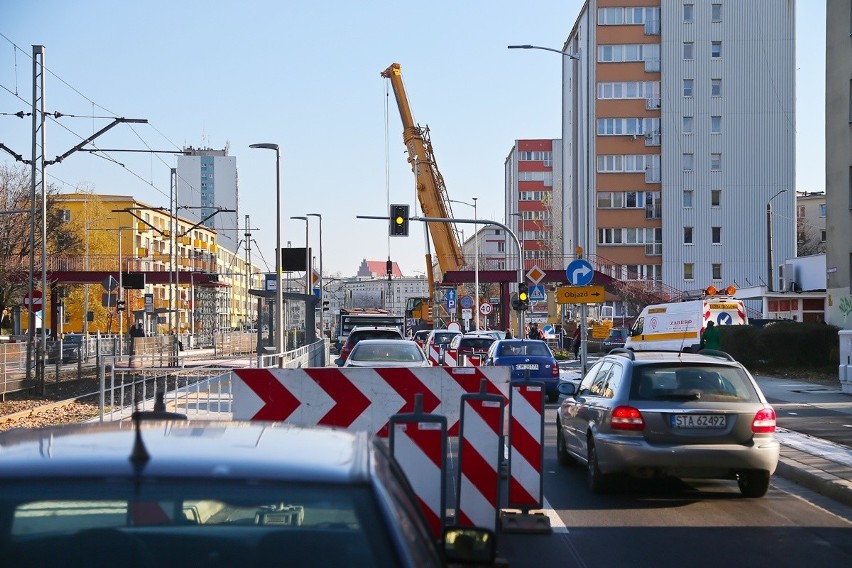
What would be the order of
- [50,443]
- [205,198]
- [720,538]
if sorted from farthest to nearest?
[205,198], [720,538], [50,443]

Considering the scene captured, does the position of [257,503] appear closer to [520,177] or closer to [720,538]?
[720,538]

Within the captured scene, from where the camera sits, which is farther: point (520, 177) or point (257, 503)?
point (520, 177)

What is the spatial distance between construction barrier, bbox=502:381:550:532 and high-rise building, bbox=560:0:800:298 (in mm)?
57101

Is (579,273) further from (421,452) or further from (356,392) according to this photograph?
(421,452)

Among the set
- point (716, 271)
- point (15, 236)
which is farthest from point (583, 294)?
point (716, 271)

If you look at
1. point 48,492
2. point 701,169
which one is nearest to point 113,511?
point 48,492

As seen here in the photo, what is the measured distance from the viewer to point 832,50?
38.1m

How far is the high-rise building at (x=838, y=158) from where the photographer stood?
120ft

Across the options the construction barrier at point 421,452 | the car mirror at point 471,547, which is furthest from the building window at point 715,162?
the car mirror at point 471,547

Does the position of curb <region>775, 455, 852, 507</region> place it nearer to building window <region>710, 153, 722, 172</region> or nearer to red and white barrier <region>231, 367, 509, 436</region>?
red and white barrier <region>231, 367, 509, 436</region>

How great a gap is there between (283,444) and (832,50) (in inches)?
1530

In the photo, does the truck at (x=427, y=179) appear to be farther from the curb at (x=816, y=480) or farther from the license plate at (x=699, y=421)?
the license plate at (x=699, y=421)

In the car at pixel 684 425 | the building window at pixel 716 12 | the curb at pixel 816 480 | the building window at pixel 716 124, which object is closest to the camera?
the car at pixel 684 425

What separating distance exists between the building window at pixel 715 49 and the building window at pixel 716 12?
1441 millimetres
